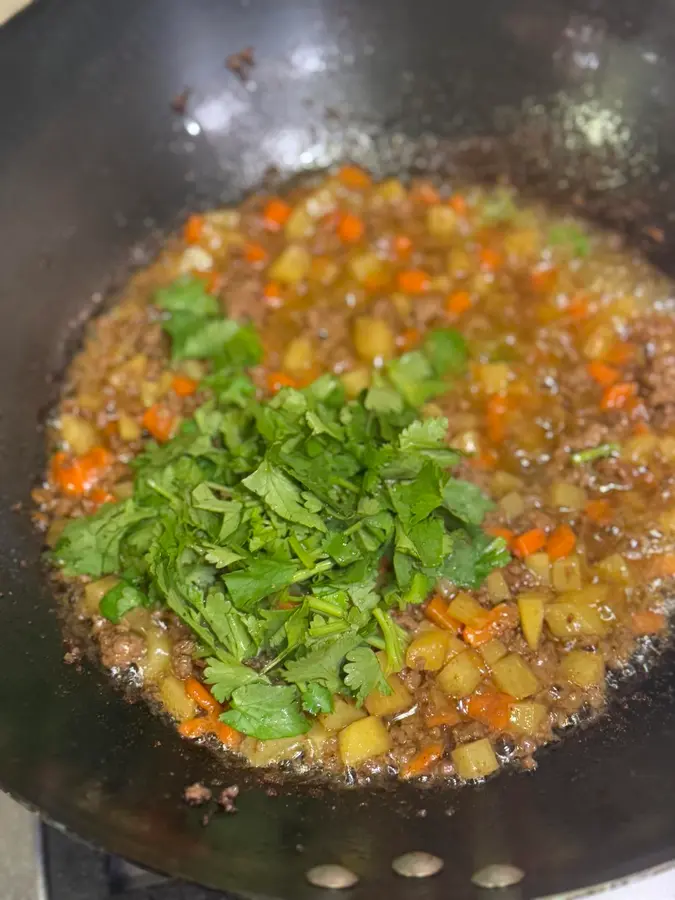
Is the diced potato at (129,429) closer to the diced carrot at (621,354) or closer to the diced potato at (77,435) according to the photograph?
the diced potato at (77,435)

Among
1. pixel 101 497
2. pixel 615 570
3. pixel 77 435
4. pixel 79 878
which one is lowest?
pixel 615 570

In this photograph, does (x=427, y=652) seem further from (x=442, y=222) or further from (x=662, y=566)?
(x=442, y=222)

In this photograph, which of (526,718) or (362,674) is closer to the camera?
(362,674)

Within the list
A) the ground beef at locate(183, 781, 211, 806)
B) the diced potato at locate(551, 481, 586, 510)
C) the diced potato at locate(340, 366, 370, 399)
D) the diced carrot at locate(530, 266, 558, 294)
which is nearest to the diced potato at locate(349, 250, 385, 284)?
the diced potato at locate(340, 366, 370, 399)

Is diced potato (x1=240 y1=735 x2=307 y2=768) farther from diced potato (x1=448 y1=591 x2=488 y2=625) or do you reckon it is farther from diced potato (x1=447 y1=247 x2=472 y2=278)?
diced potato (x1=447 y1=247 x2=472 y2=278)

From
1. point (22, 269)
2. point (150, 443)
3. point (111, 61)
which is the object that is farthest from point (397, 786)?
point (111, 61)

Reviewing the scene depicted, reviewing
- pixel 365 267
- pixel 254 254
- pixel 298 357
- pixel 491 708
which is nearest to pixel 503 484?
pixel 491 708

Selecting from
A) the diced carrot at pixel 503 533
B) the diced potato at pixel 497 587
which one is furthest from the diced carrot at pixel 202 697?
the diced carrot at pixel 503 533
